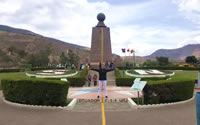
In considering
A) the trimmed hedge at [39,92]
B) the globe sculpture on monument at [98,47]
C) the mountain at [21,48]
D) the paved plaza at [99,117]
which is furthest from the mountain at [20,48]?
the paved plaza at [99,117]

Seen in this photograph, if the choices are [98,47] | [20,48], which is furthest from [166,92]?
[20,48]

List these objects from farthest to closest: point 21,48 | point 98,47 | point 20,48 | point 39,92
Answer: point 21,48 → point 20,48 → point 98,47 → point 39,92

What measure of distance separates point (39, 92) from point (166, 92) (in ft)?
17.9

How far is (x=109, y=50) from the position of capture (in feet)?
114

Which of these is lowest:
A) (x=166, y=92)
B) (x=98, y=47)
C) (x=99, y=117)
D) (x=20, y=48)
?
(x=99, y=117)

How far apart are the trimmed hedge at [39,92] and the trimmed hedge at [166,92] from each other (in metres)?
3.60

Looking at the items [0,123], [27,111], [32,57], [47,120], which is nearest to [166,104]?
[47,120]

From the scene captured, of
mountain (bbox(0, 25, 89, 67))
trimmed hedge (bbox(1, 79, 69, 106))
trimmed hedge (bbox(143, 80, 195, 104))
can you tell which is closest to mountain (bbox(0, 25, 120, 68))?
mountain (bbox(0, 25, 89, 67))

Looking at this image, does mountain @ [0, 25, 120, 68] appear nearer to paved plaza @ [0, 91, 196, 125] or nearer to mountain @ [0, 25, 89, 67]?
mountain @ [0, 25, 89, 67]

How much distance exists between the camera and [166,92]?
28.0 feet

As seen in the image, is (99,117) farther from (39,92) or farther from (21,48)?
(21,48)

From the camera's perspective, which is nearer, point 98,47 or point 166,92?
point 166,92

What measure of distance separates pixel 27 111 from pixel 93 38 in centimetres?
2833

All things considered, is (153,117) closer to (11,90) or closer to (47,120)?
(47,120)
